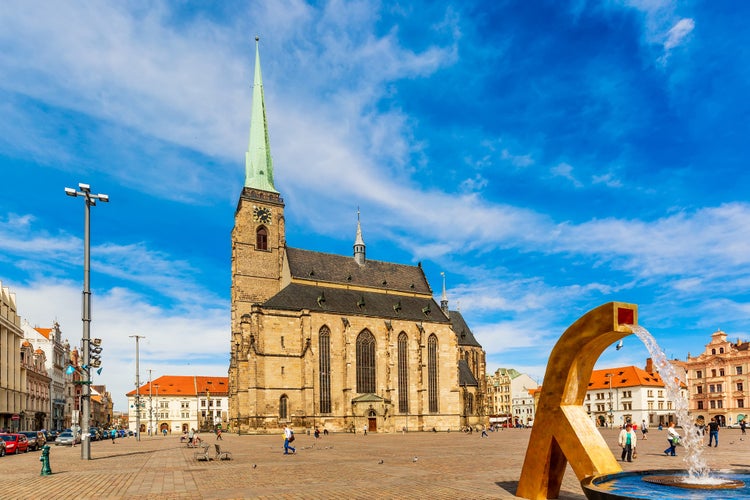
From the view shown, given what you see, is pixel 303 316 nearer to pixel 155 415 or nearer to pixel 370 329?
pixel 370 329

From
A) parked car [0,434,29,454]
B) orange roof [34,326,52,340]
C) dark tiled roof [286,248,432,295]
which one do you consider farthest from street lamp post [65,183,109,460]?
orange roof [34,326,52,340]

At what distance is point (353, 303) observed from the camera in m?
68.1

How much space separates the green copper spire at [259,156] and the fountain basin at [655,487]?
66.5 meters

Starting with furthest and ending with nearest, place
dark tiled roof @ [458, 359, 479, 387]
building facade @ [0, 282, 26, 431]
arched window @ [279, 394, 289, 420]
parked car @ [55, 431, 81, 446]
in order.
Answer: dark tiled roof @ [458, 359, 479, 387] < building facade @ [0, 282, 26, 431] < arched window @ [279, 394, 289, 420] < parked car @ [55, 431, 81, 446]

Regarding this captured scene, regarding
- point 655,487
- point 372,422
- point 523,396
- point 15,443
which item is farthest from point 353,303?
point 523,396

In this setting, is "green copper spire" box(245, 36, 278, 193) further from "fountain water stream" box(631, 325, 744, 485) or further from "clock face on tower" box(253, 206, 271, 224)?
"fountain water stream" box(631, 325, 744, 485)

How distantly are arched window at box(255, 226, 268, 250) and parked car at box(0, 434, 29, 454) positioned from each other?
36811 millimetres

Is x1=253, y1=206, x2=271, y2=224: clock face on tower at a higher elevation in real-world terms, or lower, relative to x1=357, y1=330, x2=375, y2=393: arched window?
higher

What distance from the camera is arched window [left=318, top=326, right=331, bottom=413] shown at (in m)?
61.4

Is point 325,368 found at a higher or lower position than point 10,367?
lower

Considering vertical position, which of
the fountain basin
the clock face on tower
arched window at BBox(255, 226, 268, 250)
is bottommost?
→ the fountain basin

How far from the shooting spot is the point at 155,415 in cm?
10750

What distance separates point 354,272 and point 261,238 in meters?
12.7

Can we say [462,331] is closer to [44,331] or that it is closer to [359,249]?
[359,249]
